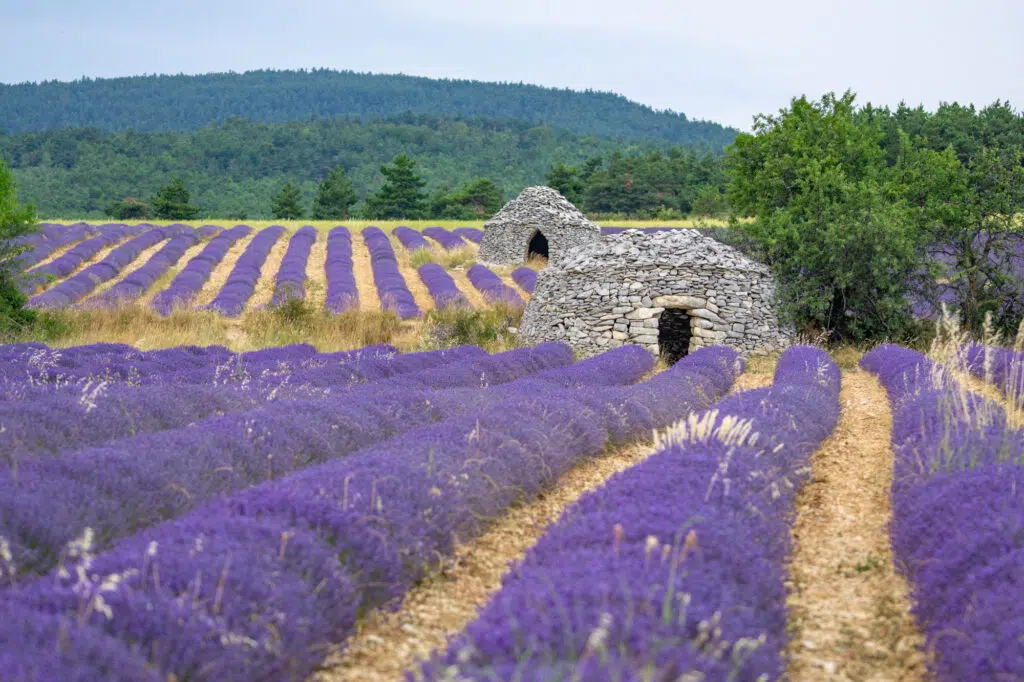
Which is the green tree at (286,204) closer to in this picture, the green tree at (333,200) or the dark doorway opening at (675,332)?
the green tree at (333,200)

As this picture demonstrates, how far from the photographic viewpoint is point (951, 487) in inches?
191

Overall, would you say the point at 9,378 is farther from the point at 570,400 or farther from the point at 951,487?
the point at 951,487

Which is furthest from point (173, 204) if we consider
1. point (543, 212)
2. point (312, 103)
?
point (312, 103)

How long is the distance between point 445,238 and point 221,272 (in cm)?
1144

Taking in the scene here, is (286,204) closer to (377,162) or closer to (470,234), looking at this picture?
(377,162)

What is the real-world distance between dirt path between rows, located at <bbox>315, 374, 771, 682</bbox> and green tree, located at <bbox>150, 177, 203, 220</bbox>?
4910 cm

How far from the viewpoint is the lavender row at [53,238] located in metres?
28.8

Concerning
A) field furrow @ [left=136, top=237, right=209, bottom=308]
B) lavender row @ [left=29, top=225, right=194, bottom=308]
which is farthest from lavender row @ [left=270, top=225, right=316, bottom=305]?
lavender row @ [left=29, top=225, right=194, bottom=308]

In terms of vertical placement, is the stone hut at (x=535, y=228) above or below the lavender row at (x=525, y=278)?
above

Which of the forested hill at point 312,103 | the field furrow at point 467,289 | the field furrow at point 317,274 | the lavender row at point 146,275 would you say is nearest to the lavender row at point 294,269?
the field furrow at point 317,274

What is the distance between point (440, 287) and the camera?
1016 inches

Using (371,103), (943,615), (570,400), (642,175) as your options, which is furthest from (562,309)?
(371,103)

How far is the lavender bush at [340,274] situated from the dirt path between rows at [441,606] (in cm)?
1718

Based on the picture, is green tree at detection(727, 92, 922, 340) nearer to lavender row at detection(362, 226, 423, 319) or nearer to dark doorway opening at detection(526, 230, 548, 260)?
lavender row at detection(362, 226, 423, 319)
